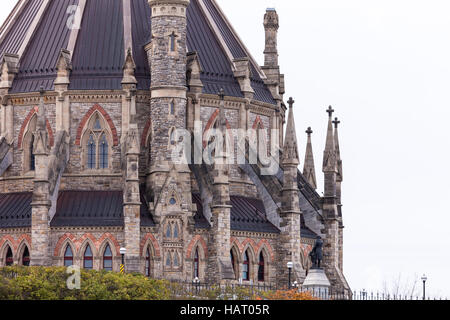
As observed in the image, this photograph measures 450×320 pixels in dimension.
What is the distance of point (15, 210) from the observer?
400ft

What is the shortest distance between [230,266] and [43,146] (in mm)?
14705

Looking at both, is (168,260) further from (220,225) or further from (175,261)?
(220,225)

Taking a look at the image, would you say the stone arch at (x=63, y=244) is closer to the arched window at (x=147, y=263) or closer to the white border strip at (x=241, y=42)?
the arched window at (x=147, y=263)

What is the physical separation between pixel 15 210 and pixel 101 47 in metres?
13.6

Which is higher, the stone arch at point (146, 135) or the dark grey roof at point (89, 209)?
the stone arch at point (146, 135)

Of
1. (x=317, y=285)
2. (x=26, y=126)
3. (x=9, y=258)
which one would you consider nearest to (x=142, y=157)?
→ (x=26, y=126)

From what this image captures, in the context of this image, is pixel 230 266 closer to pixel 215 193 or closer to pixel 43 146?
pixel 215 193

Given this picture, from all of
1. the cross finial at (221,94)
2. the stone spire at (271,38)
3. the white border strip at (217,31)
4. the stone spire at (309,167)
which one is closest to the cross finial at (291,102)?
the white border strip at (217,31)

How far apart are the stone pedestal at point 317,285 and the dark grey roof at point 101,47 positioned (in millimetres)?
22517

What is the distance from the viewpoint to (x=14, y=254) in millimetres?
119625

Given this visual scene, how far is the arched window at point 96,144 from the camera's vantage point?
12544cm
